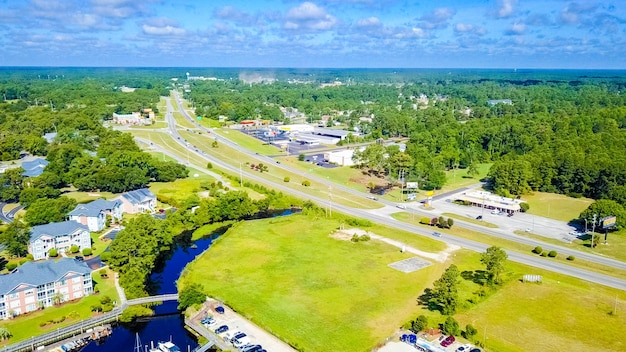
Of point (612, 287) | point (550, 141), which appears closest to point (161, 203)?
point (612, 287)

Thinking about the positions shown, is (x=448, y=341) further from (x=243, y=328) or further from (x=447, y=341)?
(x=243, y=328)

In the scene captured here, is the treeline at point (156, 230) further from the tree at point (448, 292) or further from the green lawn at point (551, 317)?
the green lawn at point (551, 317)

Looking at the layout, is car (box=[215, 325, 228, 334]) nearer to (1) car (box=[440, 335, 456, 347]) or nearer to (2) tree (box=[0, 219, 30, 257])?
(1) car (box=[440, 335, 456, 347])

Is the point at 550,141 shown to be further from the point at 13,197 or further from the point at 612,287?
the point at 13,197

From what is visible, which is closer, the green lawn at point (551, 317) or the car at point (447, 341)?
the car at point (447, 341)

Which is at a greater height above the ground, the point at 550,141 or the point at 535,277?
the point at 550,141

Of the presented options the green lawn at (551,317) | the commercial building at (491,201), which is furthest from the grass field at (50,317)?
the commercial building at (491,201)

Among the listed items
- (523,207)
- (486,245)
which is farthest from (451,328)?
(523,207)
